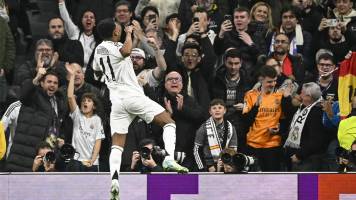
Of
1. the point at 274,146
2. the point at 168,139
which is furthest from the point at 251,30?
the point at 168,139

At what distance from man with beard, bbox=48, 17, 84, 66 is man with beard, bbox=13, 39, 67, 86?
0.26m

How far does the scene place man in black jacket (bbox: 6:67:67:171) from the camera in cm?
1802

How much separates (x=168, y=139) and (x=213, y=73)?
10.3 feet

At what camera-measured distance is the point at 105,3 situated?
68.9 feet

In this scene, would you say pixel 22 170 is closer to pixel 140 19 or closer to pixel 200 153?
pixel 200 153

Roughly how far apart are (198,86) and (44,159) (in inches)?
113

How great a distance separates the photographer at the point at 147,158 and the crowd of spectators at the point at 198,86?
0.02m

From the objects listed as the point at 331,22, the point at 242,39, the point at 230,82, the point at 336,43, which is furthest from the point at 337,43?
the point at 230,82

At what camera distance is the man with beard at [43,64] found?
19344 mm

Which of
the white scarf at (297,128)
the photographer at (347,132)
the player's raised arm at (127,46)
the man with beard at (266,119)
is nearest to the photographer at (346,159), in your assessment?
the photographer at (347,132)

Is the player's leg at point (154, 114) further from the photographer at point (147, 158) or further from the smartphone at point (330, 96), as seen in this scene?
the smartphone at point (330, 96)

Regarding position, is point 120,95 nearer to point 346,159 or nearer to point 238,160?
point 238,160

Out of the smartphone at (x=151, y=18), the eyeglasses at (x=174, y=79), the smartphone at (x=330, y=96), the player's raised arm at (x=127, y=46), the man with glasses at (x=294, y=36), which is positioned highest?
the smartphone at (x=151, y=18)

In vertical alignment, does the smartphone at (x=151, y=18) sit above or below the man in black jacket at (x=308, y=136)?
above
